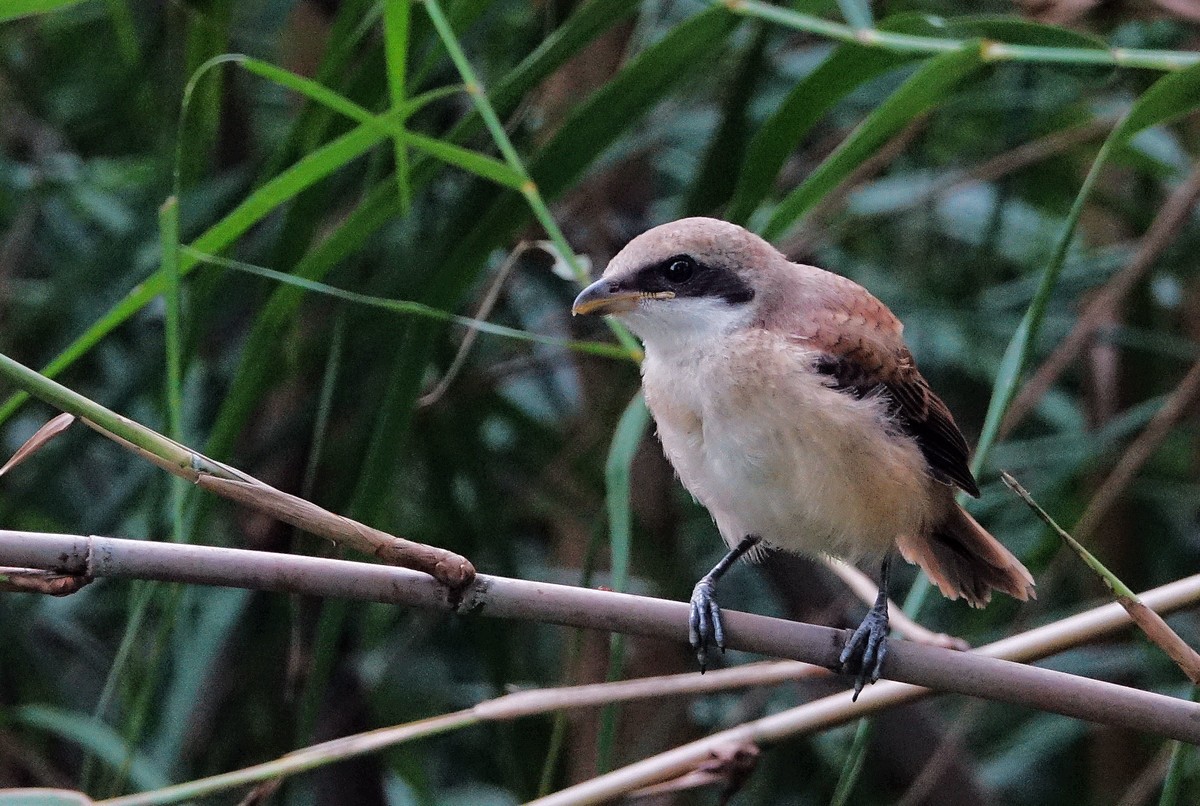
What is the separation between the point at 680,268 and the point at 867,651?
74 centimetres

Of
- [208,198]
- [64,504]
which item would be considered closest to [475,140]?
[208,198]

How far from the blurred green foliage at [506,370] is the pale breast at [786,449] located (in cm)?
51

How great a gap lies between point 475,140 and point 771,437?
125 cm

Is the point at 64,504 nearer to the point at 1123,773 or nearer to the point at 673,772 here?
the point at 673,772

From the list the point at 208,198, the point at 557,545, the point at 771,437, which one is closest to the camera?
the point at 771,437

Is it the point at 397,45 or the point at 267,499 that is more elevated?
the point at 397,45

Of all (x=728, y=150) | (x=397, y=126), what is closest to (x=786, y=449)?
(x=397, y=126)

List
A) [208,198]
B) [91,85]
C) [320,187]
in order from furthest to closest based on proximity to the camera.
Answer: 1. [91,85]
2. [208,198]
3. [320,187]

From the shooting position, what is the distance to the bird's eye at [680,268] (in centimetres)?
233

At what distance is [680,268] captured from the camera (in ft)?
7.66

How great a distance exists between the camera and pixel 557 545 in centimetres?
393

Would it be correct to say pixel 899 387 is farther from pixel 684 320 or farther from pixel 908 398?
pixel 684 320

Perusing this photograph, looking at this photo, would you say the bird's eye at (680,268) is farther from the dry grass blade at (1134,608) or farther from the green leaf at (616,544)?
the dry grass blade at (1134,608)

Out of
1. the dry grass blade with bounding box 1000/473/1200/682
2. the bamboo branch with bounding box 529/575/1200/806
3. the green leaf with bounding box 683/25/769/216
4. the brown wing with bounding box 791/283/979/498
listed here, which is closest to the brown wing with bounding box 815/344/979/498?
the brown wing with bounding box 791/283/979/498
